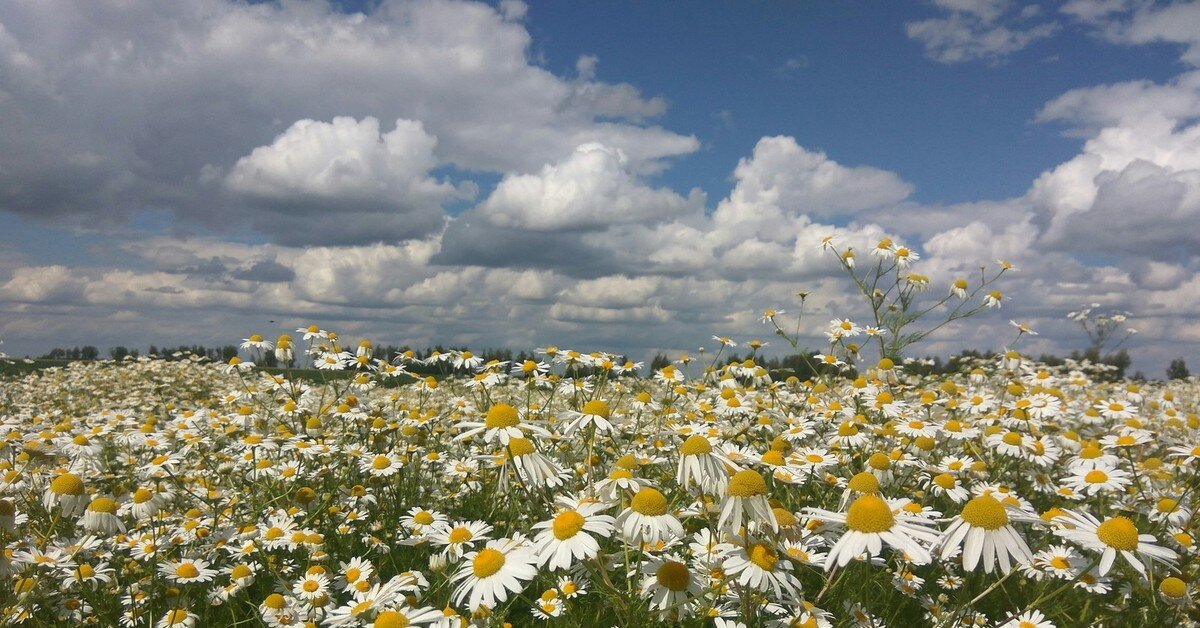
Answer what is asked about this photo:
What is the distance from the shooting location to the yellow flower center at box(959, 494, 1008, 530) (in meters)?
2.96

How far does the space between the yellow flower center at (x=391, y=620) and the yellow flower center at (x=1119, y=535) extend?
3371mm

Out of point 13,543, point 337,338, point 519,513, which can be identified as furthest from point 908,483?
point 13,543

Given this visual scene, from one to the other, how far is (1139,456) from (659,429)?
18.5 feet

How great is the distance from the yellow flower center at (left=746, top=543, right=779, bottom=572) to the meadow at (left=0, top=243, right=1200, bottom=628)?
2 centimetres

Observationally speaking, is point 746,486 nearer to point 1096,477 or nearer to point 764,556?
point 764,556

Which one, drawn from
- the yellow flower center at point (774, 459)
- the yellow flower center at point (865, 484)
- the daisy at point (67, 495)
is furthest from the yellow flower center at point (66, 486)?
the yellow flower center at point (865, 484)

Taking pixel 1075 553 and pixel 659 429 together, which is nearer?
pixel 1075 553

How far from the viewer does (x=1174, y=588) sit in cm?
438

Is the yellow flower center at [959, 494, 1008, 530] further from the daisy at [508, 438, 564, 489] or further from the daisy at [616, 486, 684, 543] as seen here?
the daisy at [508, 438, 564, 489]

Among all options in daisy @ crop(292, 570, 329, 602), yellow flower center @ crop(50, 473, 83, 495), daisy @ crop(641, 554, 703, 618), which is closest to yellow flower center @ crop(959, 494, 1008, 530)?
daisy @ crop(641, 554, 703, 618)

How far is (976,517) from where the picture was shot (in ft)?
9.79

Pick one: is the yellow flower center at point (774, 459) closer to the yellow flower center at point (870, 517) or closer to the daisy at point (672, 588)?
the daisy at point (672, 588)

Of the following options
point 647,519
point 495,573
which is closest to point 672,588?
point 647,519

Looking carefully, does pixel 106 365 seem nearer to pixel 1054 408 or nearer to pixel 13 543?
pixel 13 543
